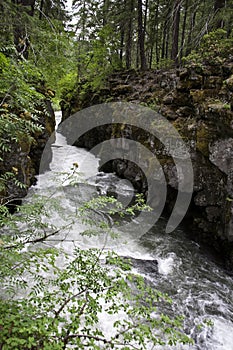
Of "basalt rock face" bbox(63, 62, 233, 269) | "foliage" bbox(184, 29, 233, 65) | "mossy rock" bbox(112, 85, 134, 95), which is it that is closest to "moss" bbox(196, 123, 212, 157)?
"basalt rock face" bbox(63, 62, 233, 269)

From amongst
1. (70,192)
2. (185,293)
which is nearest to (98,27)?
(70,192)

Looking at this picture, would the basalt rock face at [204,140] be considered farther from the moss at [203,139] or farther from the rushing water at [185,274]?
the rushing water at [185,274]

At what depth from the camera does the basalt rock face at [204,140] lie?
20.3 feet

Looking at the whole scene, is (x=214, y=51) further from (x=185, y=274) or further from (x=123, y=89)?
(x=185, y=274)

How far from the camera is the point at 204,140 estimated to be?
22.6ft

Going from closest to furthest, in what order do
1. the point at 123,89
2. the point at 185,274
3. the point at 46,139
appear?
1. the point at 185,274
2. the point at 46,139
3. the point at 123,89

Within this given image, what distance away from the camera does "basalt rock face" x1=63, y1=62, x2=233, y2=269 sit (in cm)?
618

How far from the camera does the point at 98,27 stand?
1670 cm

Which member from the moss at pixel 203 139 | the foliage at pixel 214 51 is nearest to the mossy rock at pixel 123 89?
the foliage at pixel 214 51

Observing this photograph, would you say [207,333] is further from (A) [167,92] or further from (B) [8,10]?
(A) [167,92]

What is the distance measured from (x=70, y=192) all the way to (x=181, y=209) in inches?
173

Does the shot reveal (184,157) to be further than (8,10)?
Yes

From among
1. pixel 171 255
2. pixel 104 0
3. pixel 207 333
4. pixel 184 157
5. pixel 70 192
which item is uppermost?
pixel 104 0

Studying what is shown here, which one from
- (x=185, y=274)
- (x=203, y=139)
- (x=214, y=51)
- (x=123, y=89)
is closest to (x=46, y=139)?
(x=123, y=89)
